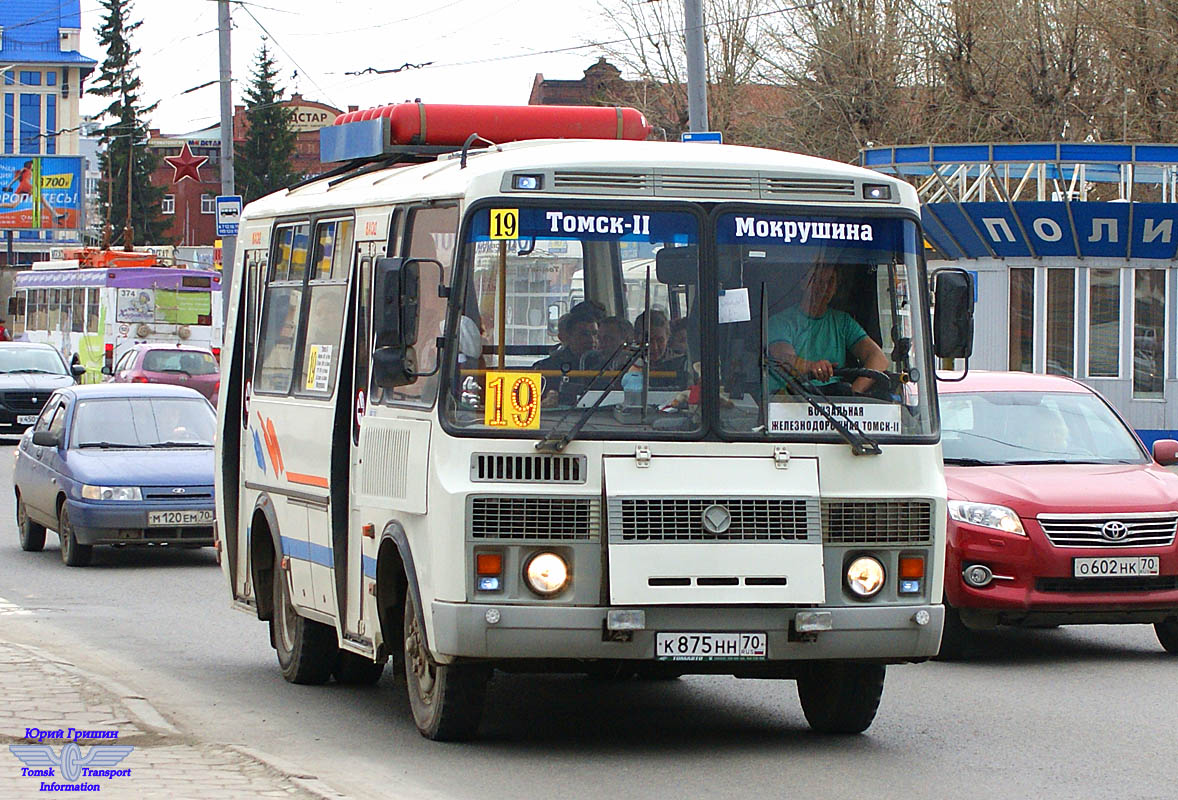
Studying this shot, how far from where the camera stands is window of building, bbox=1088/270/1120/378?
1183 inches

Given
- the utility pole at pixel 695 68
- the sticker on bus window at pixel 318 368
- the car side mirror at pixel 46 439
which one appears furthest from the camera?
the utility pole at pixel 695 68

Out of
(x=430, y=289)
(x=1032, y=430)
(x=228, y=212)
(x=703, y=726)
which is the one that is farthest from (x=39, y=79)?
(x=430, y=289)

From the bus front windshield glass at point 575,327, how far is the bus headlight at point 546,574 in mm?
516

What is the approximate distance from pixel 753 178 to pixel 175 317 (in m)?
36.8

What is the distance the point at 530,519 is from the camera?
26.5 ft

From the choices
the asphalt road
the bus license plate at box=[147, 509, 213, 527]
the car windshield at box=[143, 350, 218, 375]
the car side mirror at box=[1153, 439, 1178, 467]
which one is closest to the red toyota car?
the asphalt road

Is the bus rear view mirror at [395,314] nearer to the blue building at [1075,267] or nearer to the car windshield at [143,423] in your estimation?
the car windshield at [143,423]

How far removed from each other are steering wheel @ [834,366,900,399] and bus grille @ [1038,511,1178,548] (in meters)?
3.19

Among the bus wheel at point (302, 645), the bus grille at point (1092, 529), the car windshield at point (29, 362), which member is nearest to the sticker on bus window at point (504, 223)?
the bus wheel at point (302, 645)

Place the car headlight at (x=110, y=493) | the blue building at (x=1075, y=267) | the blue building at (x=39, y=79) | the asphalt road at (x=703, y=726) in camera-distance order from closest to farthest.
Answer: the asphalt road at (x=703, y=726), the car headlight at (x=110, y=493), the blue building at (x=1075, y=267), the blue building at (x=39, y=79)

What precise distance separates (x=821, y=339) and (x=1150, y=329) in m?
22.7

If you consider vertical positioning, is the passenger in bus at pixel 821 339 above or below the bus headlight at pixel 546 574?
above

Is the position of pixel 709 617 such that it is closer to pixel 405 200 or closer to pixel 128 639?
pixel 405 200

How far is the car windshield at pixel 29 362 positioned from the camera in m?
34.2
